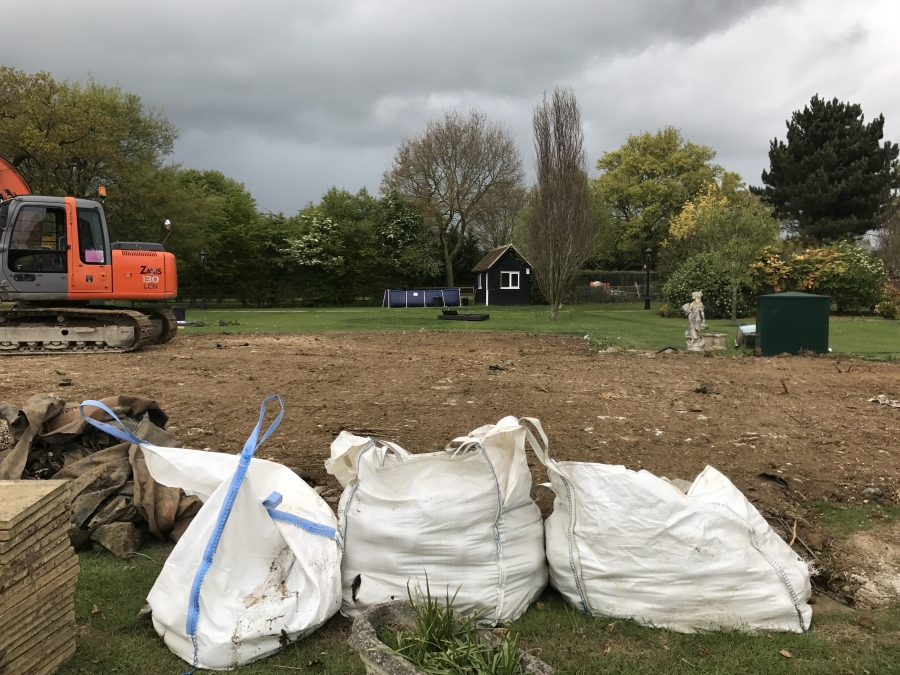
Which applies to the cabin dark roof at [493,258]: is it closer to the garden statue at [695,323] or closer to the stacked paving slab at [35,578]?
the garden statue at [695,323]

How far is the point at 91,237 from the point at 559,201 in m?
16.4

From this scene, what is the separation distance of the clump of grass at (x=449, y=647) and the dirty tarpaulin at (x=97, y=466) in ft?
6.04

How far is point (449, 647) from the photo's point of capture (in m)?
2.20

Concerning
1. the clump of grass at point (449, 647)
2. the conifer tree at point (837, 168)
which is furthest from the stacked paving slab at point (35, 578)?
the conifer tree at point (837, 168)

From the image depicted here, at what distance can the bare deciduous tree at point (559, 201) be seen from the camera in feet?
77.2

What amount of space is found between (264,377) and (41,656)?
6892 millimetres

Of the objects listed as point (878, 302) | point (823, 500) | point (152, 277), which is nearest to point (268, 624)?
point (823, 500)

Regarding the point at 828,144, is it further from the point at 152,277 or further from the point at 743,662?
the point at 743,662

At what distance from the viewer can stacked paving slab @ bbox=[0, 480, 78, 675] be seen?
86.2 inches

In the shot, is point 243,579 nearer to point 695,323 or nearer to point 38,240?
point 38,240

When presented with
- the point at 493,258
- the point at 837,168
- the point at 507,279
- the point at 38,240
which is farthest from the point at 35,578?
the point at 837,168

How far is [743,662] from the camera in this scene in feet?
8.35

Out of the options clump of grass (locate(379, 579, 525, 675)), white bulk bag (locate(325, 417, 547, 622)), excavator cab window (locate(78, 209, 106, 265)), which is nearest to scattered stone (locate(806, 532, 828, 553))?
white bulk bag (locate(325, 417, 547, 622))

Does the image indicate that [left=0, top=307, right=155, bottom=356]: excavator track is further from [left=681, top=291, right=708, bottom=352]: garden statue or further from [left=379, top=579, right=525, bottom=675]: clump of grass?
[left=379, top=579, right=525, bottom=675]: clump of grass
